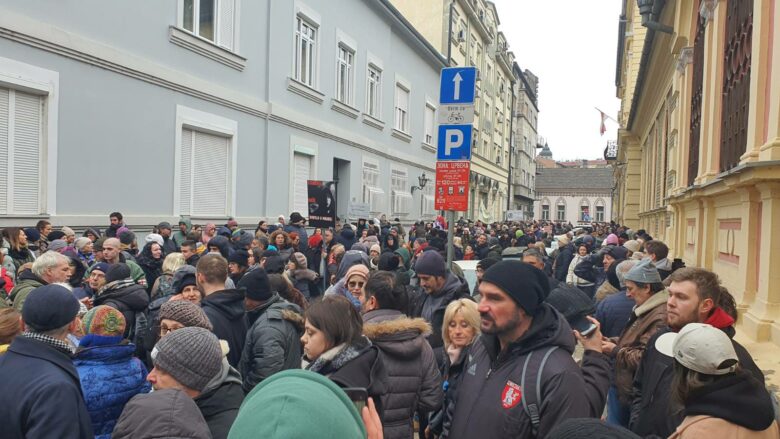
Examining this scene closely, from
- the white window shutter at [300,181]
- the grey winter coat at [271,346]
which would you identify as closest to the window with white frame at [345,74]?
the white window shutter at [300,181]

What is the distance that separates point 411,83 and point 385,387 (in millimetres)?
24552

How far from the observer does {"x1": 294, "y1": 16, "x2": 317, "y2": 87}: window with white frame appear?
647 inches

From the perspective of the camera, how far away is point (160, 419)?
7.06ft

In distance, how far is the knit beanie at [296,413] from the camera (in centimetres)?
118

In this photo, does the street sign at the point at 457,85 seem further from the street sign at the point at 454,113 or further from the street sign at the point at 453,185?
the street sign at the point at 453,185

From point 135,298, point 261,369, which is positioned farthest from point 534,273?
point 135,298

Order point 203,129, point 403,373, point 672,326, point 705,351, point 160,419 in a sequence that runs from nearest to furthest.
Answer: point 160,419
point 705,351
point 403,373
point 672,326
point 203,129

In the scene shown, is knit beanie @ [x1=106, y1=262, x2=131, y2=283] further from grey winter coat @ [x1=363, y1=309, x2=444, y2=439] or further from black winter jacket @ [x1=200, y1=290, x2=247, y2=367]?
grey winter coat @ [x1=363, y1=309, x2=444, y2=439]

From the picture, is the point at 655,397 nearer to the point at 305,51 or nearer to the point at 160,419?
the point at 160,419

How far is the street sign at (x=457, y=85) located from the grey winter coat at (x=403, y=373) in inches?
151

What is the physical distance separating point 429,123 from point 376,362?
2792 cm

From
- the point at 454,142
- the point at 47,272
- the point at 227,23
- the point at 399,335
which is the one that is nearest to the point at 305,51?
the point at 227,23

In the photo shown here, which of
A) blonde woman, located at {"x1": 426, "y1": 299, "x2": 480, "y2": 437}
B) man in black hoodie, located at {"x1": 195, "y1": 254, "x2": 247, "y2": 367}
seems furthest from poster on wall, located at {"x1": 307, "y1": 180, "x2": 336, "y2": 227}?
blonde woman, located at {"x1": 426, "y1": 299, "x2": 480, "y2": 437}

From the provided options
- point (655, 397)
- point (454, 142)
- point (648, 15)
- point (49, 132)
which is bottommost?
point (655, 397)
